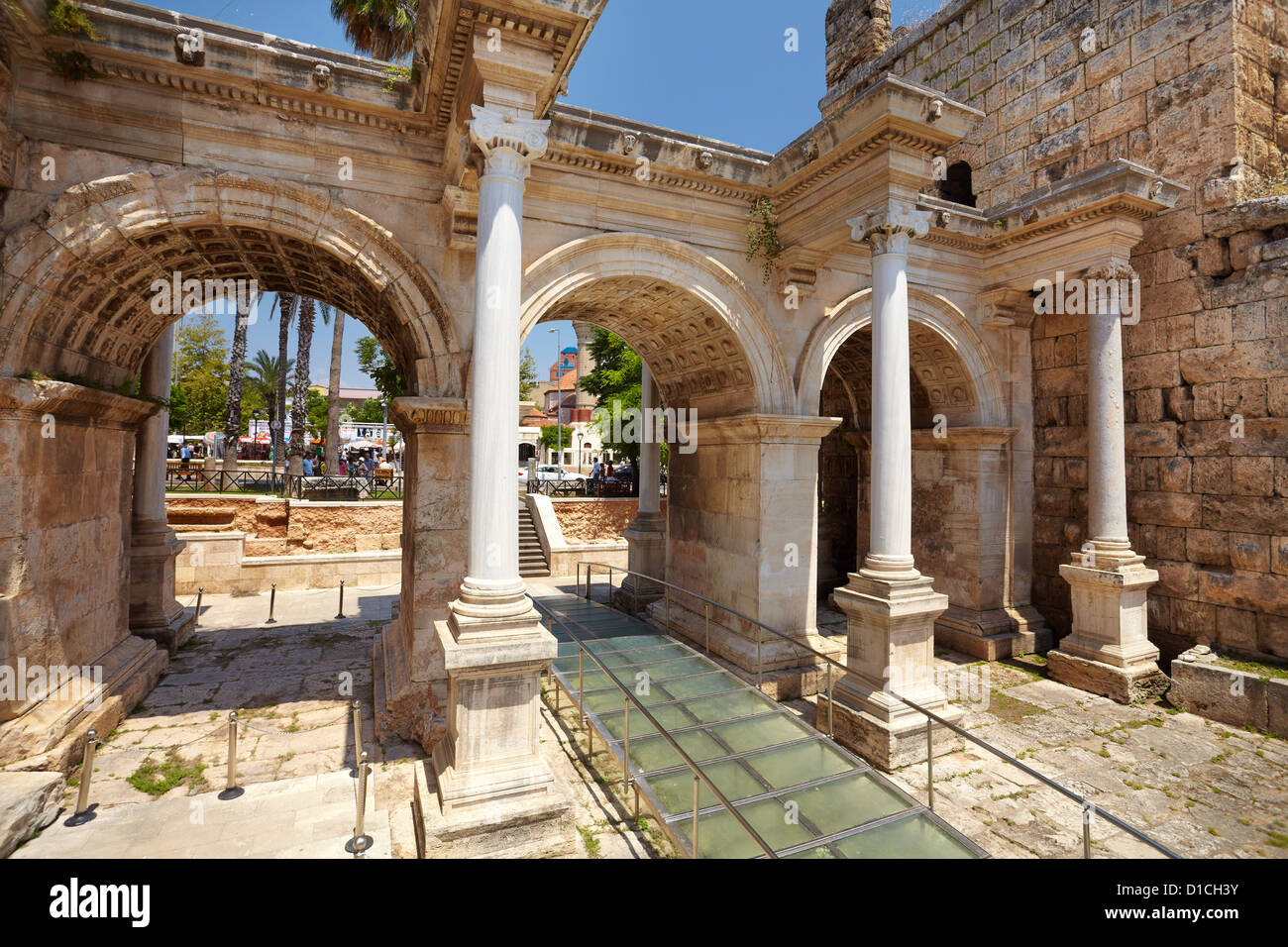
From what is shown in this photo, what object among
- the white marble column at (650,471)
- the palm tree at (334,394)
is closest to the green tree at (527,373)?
the palm tree at (334,394)

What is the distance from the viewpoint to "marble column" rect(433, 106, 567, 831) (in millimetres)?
4484

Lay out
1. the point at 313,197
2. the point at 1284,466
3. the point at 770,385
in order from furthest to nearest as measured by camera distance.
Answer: the point at 770,385 < the point at 1284,466 < the point at 313,197

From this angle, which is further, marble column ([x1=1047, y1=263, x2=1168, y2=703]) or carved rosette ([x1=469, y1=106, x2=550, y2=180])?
marble column ([x1=1047, y1=263, x2=1168, y2=703])

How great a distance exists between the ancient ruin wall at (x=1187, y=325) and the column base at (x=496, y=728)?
7.88 meters

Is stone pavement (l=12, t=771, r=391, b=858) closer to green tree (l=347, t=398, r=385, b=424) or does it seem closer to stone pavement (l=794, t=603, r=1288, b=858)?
stone pavement (l=794, t=603, r=1288, b=858)

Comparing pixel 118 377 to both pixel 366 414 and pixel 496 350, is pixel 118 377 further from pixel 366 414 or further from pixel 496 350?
pixel 366 414

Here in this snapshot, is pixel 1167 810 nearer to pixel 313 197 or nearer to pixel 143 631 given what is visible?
pixel 313 197

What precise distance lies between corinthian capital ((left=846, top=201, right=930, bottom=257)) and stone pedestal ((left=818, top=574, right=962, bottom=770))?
3951 mm

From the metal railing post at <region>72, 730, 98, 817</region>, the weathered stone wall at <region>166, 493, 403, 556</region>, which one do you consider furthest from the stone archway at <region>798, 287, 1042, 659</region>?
the weathered stone wall at <region>166, 493, 403, 556</region>

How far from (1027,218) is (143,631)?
15.2 metres

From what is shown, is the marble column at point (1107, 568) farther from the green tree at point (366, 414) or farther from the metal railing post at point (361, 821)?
the green tree at point (366, 414)

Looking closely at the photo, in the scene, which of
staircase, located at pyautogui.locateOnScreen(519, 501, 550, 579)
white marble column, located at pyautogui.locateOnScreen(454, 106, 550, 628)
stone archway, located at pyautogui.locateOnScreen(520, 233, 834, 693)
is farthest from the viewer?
staircase, located at pyautogui.locateOnScreen(519, 501, 550, 579)

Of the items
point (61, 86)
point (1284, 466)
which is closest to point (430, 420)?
point (61, 86)

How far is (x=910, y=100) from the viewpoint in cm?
634
